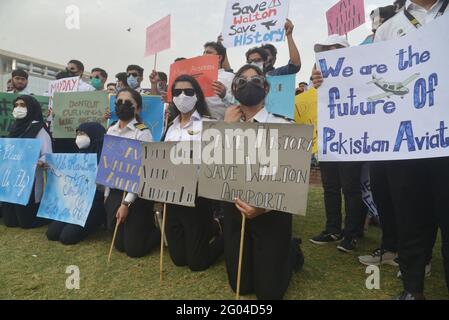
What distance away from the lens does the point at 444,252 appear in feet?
7.89

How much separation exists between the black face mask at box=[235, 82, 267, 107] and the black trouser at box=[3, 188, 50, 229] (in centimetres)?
349

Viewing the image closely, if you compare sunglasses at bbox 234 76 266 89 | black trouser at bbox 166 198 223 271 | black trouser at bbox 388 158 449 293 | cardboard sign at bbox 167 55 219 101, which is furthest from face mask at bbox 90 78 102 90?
black trouser at bbox 388 158 449 293

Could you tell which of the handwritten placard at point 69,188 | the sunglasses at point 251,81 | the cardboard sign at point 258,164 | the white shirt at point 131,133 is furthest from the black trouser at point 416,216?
the handwritten placard at point 69,188

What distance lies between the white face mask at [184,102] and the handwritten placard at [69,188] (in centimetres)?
120

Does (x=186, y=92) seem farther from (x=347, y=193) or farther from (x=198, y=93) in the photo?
(x=347, y=193)

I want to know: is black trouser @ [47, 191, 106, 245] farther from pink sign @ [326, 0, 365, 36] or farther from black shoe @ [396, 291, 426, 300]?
pink sign @ [326, 0, 365, 36]

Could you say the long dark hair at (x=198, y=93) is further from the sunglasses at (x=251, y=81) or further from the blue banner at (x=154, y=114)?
the blue banner at (x=154, y=114)

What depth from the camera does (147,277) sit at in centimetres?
319

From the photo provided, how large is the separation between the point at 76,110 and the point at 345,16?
4048mm

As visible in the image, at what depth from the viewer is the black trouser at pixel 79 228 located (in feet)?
13.4

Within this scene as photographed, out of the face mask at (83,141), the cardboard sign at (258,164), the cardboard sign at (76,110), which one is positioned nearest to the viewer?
the cardboard sign at (258,164)

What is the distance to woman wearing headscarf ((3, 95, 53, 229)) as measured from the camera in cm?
468

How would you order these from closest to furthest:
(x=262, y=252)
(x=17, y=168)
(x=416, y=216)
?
(x=416, y=216) → (x=262, y=252) → (x=17, y=168)

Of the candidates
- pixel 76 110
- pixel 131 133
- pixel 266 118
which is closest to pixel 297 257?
pixel 266 118
